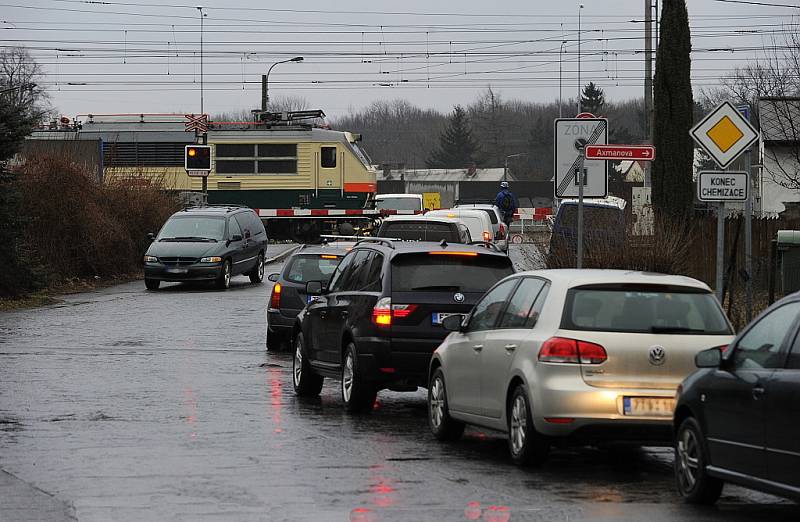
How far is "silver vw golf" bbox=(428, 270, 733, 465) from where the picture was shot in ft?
34.2

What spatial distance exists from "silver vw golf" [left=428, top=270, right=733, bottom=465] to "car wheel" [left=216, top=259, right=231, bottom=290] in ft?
72.1

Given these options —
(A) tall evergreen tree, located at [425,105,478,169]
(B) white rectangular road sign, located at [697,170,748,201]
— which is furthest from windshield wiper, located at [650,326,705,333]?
(A) tall evergreen tree, located at [425,105,478,169]

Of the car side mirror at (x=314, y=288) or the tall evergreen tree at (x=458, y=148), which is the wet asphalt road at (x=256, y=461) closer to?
the car side mirror at (x=314, y=288)

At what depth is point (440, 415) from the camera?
12.7 meters

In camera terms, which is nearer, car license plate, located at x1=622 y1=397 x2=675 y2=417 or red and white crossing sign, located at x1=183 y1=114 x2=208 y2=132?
car license plate, located at x1=622 y1=397 x2=675 y2=417

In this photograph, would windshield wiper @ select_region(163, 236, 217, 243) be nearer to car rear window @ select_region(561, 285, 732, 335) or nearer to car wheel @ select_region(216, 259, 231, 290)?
car wheel @ select_region(216, 259, 231, 290)

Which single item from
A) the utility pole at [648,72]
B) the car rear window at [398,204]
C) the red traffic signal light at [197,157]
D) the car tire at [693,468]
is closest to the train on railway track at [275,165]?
the car rear window at [398,204]

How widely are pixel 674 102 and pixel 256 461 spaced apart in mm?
20331

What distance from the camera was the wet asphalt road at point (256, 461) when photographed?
9.16 meters

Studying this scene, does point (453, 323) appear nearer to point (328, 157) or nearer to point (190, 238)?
point (190, 238)

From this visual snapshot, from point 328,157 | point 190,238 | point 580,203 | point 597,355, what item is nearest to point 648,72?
point 328,157

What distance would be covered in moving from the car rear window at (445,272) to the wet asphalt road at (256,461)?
1339mm

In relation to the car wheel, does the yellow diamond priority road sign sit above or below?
above

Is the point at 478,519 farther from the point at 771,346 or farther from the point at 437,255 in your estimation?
the point at 437,255
